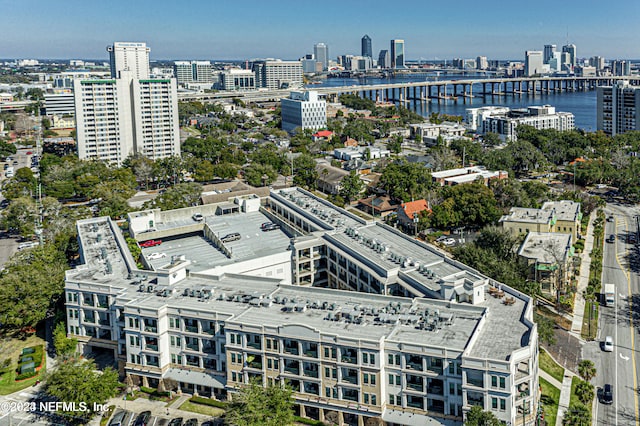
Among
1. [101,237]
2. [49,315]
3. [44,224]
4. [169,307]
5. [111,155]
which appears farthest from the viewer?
[111,155]

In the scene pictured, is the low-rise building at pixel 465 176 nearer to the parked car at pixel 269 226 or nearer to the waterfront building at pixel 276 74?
the parked car at pixel 269 226

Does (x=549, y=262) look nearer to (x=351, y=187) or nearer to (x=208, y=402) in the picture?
(x=208, y=402)

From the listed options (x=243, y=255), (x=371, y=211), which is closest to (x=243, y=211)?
(x=243, y=255)

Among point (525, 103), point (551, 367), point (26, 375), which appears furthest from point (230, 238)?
point (525, 103)

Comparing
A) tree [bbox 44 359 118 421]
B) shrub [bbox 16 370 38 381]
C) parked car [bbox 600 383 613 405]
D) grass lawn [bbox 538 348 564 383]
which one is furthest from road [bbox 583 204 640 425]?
shrub [bbox 16 370 38 381]

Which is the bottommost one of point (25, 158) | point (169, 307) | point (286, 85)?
point (169, 307)

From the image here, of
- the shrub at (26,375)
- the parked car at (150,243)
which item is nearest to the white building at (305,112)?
the parked car at (150,243)

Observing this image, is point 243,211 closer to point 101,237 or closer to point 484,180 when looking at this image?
point 101,237

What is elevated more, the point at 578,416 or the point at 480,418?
the point at 480,418
